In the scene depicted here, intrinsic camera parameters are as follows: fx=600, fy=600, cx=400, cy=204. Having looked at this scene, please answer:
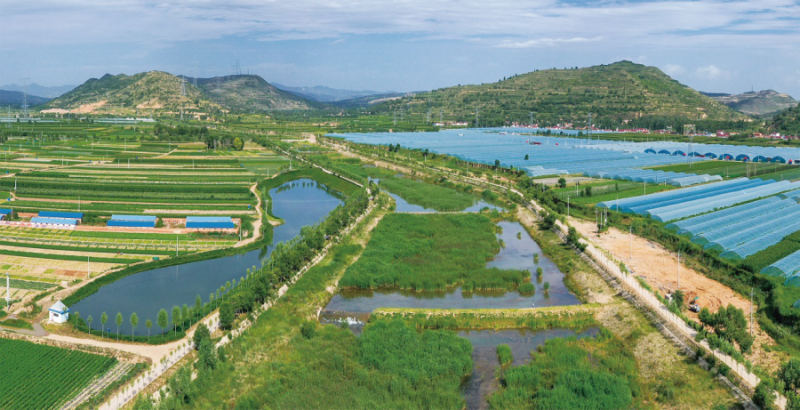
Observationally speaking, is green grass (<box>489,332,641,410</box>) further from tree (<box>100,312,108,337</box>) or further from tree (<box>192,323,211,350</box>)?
tree (<box>100,312,108,337</box>)

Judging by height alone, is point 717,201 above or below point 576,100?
below

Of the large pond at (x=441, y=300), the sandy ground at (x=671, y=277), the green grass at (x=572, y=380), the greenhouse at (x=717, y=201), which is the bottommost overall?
the green grass at (x=572, y=380)

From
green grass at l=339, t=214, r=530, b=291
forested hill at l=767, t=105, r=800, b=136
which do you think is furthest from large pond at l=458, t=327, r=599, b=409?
forested hill at l=767, t=105, r=800, b=136

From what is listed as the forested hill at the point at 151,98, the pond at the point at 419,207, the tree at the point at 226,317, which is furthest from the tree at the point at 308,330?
the forested hill at the point at 151,98

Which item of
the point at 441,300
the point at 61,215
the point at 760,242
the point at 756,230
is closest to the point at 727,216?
the point at 756,230

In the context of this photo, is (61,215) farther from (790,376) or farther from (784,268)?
(784,268)

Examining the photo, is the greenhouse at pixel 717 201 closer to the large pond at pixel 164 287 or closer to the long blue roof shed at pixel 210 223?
the large pond at pixel 164 287
